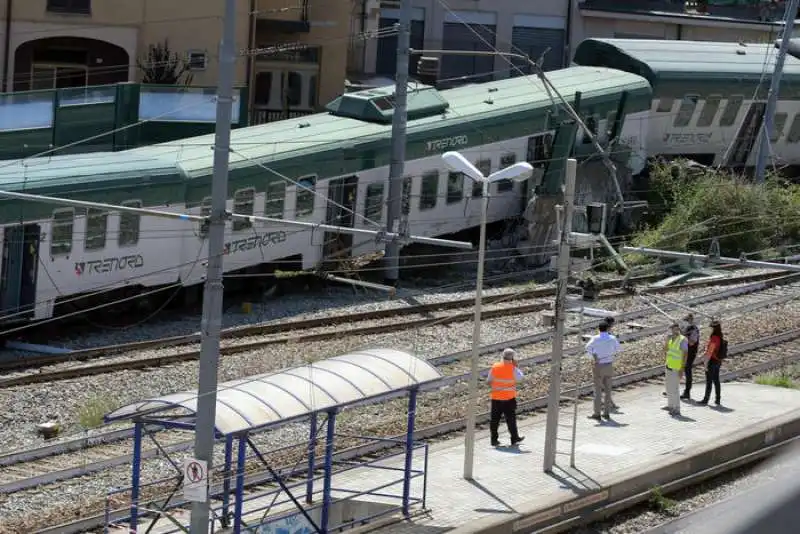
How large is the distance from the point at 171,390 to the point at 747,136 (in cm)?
2361

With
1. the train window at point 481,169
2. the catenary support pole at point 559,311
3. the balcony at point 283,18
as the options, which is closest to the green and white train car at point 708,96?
the train window at point 481,169

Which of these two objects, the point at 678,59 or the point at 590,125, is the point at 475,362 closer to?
the point at 590,125

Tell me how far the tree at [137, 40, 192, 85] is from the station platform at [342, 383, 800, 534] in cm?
1887

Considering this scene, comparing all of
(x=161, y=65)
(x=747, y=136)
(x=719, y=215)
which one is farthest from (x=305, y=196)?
(x=747, y=136)

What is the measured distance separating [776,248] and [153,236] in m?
16.1

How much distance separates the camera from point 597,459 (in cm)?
1775

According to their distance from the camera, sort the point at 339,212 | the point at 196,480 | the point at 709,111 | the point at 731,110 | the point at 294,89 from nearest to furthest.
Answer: the point at 196,480
the point at 339,212
the point at 709,111
the point at 731,110
the point at 294,89

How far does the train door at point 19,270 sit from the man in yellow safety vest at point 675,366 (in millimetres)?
9914

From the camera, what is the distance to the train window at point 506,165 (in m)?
31.8

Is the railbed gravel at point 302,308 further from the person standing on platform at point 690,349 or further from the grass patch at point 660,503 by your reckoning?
the grass patch at point 660,503

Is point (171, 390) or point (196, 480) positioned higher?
point (196, 480)

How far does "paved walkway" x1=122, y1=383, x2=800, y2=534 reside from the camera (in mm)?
15359

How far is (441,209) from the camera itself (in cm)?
3056

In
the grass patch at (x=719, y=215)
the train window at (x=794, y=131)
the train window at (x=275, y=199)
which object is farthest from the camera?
the train window at (x=794, y=131)
